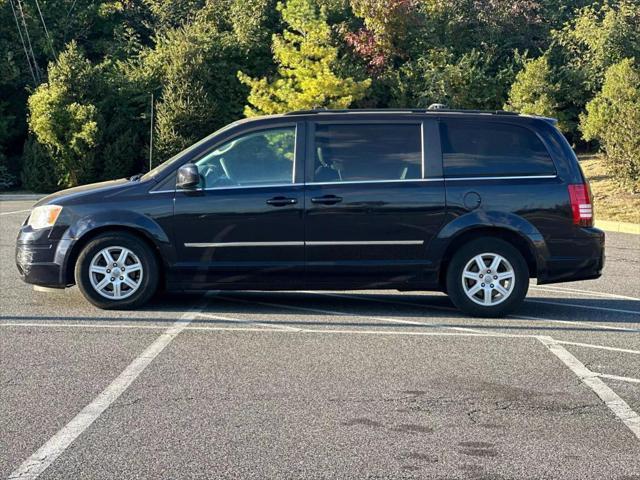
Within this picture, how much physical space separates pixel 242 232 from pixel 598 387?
3781mm

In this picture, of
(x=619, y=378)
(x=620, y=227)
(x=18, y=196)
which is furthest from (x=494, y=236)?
(x=18, y=196)

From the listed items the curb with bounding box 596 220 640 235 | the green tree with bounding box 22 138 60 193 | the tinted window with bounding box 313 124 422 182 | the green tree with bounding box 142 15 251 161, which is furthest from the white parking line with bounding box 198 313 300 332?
the green tree with bounding box 22 138 60 193

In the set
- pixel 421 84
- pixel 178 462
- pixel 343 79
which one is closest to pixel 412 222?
pixel 178 462

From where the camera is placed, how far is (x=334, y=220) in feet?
29.2

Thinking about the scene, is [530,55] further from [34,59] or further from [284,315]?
[284,315]

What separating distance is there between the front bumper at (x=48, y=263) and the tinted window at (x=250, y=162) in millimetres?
1512

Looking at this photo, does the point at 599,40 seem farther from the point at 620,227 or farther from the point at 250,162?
the point at 250,162

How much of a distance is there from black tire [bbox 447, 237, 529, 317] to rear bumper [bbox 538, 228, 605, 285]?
Answer: 247 mm

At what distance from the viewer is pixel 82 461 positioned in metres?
4.79

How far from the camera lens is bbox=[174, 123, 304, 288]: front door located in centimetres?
888

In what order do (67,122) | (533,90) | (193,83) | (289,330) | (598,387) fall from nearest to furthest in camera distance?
(598,387)
(289,330)
(533,90)
(67,122)
(193,83)

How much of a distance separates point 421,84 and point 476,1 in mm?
4469

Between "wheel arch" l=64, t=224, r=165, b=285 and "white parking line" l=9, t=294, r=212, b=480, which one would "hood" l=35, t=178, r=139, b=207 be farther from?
"white parking line" l=9, t=294, r=212, b=480

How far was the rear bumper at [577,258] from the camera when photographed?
8977 millimetres
